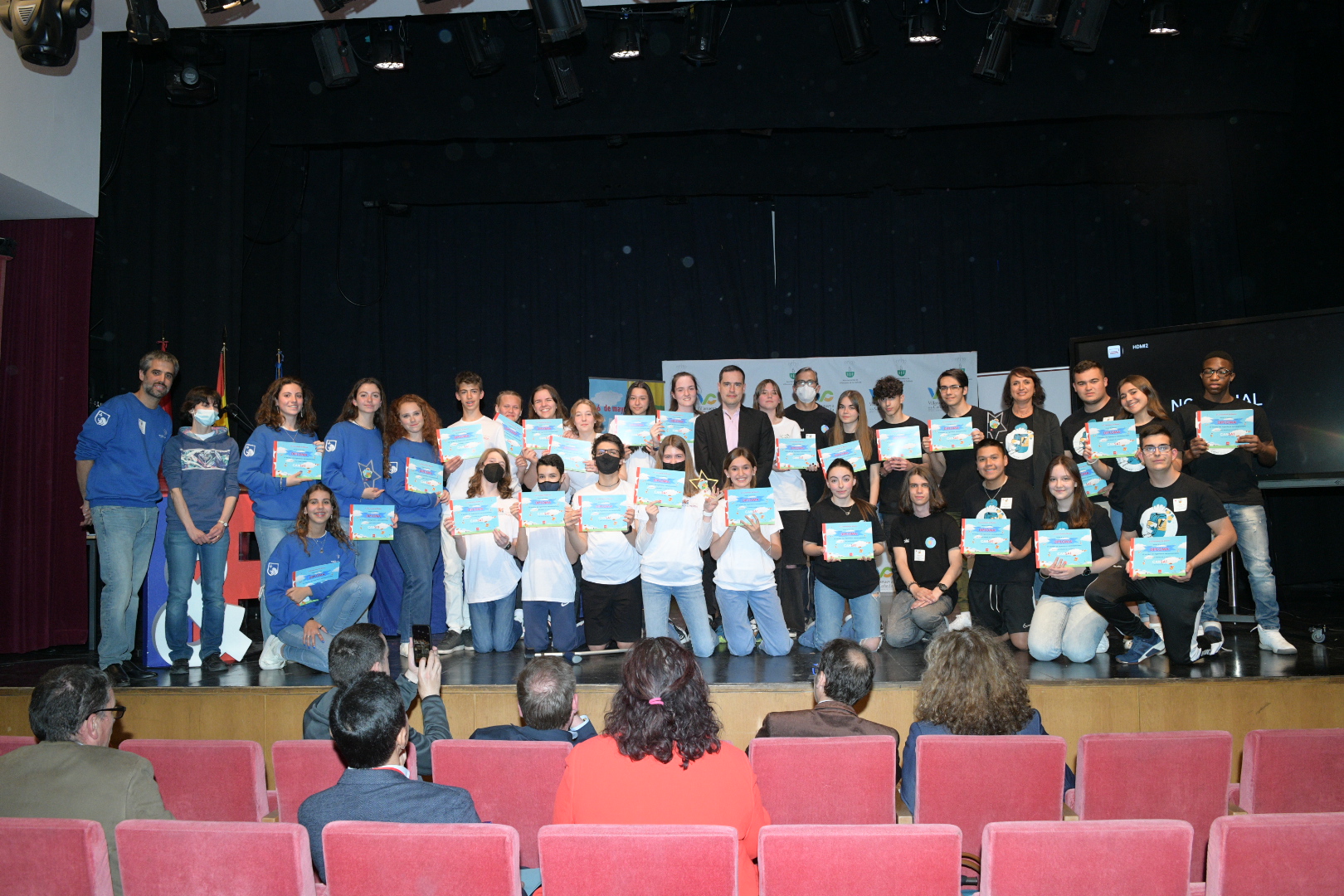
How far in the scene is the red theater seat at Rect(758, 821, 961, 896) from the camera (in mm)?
→ 1932

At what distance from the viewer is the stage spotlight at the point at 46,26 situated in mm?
4961

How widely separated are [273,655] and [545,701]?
9.97 ft


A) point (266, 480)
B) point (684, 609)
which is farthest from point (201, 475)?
point (684, 609)

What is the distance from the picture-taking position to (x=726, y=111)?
6.64 metres

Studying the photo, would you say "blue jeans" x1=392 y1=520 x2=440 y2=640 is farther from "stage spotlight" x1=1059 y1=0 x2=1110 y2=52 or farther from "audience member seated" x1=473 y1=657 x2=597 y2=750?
"stage spotlight" x1=1059 y1=0 x2=1110 y2=52

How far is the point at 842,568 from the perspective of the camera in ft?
17.4

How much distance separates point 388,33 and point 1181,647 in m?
6.47

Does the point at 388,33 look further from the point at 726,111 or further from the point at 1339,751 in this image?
the point at 1339,751

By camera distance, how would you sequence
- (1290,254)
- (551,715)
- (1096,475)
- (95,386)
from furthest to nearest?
(1290,254) < (95,386) < (1096,475) < (551,715)

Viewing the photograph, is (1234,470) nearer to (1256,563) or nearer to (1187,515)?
(1256,563)

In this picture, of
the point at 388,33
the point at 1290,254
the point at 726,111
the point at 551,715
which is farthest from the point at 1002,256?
the point at 551,715

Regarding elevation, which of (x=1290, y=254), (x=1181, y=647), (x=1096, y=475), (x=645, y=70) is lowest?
(x=1181, y=647)

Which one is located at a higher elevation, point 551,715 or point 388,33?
point 388,33

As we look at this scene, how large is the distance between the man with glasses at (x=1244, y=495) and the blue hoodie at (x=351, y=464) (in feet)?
15.8
